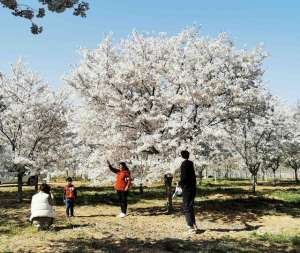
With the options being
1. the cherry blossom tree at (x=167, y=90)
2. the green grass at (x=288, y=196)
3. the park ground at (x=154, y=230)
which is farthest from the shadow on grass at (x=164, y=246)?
the green grass at (x=288, y=196)

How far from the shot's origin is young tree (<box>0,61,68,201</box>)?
2566cm

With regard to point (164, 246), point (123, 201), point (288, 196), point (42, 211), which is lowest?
point (164, 246)

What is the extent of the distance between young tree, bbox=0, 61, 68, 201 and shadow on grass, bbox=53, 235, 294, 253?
13.1 meters

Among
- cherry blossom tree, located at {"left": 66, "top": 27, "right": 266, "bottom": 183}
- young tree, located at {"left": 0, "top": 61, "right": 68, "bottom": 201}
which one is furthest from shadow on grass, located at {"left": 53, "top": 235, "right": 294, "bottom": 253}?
young tree, located at {"left": 0, "top": 61, "right": 68, "bottom": 201}

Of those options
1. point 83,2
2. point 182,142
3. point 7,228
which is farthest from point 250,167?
point 83,2

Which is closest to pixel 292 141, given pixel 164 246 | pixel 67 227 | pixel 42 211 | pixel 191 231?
pixel 191 231

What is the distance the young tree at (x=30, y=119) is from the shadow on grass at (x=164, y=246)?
43.1 ft

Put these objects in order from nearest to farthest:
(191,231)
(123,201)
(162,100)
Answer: (191,231), (123,201), (162,100)

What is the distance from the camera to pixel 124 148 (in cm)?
2052

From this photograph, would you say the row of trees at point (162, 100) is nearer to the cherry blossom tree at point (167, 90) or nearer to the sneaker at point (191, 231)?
the cherry blossom tree at point (167, 90)

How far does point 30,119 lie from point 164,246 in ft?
51.1

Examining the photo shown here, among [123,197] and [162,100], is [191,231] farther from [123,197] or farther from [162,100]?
[162,100]

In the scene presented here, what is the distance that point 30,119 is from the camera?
25688 millimetres

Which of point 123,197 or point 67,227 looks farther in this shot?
point 123,197
